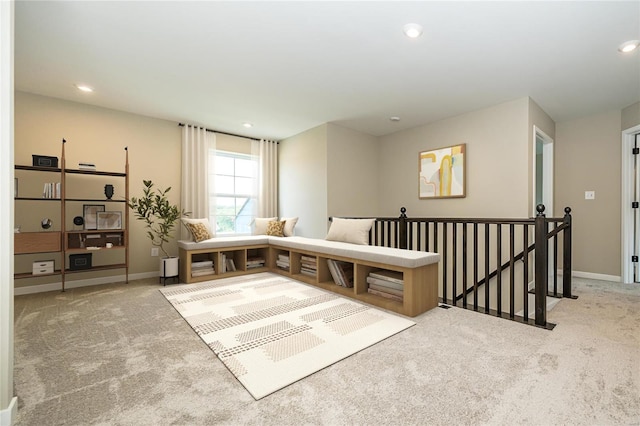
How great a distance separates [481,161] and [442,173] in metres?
0.57

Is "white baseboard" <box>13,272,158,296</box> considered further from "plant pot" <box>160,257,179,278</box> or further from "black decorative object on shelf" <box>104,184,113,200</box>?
"black decorative object on shelf" <box>104,184,113,200</box>

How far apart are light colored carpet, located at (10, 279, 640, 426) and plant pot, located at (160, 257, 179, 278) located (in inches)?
50.2

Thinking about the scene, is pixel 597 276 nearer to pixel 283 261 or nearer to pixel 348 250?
pixel 348 250

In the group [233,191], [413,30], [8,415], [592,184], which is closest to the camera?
[8,415]

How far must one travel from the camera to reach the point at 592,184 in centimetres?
416

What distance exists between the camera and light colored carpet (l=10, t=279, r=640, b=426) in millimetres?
1262

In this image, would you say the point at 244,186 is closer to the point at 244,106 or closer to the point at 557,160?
the point at 244,106

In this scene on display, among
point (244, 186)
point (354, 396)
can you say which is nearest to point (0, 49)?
point (354, 396)

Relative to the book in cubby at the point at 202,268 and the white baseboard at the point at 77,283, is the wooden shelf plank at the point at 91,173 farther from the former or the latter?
the book in cubby at the point at 202,268

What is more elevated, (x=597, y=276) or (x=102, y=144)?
(x=102, y=144)

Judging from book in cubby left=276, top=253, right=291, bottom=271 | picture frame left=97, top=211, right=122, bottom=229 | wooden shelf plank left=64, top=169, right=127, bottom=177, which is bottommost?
book in cubby left=276, top=253, right=291, bottom=271

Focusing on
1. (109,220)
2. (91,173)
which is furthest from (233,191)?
(91,173)

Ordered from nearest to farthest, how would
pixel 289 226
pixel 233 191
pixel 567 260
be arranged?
1. pixel 567 260
2. pixel 289 226
3. pixel 233 191

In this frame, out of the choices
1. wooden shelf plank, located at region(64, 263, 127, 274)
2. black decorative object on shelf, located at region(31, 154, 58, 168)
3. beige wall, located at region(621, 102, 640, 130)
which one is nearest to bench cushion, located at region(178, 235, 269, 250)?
wooden shelf plank, located at region(64, 263, 127, 274)
